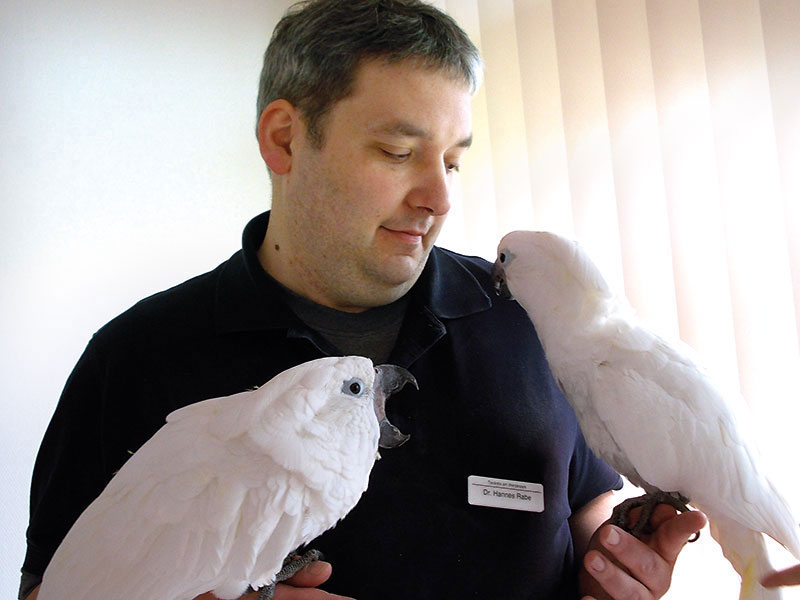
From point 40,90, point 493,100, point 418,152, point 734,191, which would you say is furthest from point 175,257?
point 734,191

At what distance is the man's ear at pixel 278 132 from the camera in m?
1.41

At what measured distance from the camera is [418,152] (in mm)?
1272

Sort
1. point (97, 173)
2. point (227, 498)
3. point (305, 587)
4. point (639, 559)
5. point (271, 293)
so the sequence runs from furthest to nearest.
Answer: point (97, 173), point (271, 293), point (639, 559), point (305, 587), point (227, 498)

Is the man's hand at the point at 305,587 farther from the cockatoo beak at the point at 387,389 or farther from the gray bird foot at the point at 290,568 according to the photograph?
the cockatoo beak at the point at 387,389

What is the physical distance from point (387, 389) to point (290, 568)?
33 cm

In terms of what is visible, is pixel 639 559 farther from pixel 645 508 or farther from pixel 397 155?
pixel 397 155

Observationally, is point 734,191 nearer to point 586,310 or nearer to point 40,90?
point 586,310

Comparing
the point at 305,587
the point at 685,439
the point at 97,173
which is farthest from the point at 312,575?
the point at 97,173

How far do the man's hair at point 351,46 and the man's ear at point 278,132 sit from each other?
29mm

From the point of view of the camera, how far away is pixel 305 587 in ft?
3.21

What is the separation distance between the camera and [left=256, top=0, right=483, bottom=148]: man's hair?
4.19 ft

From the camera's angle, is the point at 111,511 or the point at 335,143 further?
the point at 335,143

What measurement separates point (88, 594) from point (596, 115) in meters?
1.80

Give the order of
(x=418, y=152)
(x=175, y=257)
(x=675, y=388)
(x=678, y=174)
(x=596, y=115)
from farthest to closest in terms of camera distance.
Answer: (x=175, y=257), (x=596, y=115), (x=678, y=174), (x=418, y=152), (x=675, y=388)
